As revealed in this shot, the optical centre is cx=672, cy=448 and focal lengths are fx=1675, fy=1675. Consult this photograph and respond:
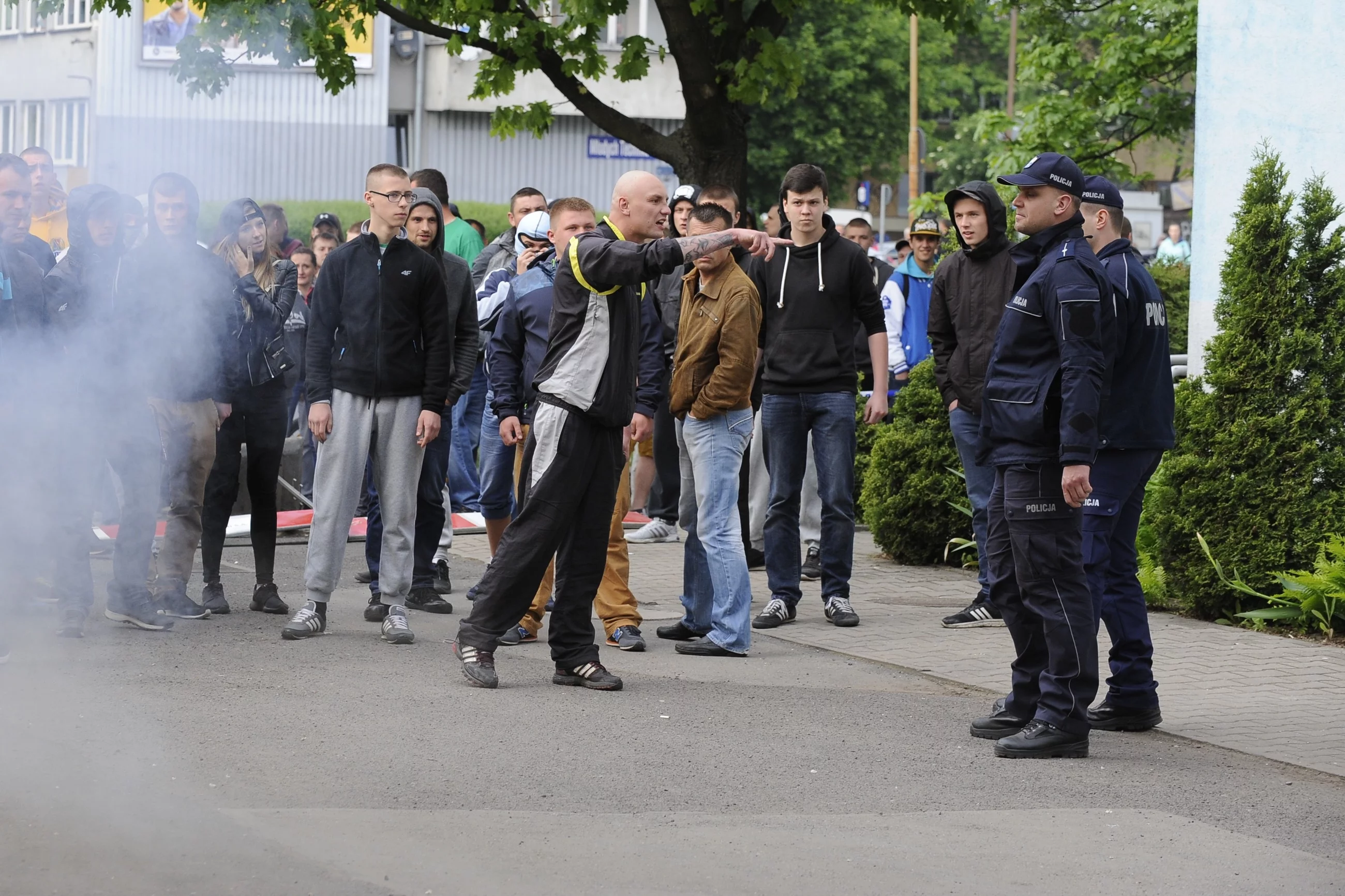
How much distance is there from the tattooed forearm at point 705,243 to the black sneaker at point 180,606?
328 cm

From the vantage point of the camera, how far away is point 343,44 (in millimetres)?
6340

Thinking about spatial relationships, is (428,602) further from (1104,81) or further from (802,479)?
(1104,81)

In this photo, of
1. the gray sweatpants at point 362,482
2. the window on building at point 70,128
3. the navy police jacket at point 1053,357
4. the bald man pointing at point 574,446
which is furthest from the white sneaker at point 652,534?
the window on building at point 70,128

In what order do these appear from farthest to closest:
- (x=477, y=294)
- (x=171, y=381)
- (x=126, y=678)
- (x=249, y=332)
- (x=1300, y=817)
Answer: (x=477, y=294) < (x=249, y=332) < (x=171, y=381) < (x=126, y=678) < (x=1300, y=817)

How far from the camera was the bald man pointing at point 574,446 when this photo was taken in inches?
276

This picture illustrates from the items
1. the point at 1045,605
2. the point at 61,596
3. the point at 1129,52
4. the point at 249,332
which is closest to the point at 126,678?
the point at 61,596

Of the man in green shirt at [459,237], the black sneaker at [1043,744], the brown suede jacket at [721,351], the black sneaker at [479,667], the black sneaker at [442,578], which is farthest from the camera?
the man in green shirt at [459,237]

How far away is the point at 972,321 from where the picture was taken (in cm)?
845

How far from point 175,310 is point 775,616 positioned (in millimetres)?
3515

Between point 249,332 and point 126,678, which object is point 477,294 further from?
point 126,678

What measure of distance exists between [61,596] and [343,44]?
2.92m

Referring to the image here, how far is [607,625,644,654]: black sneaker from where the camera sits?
8.01 m

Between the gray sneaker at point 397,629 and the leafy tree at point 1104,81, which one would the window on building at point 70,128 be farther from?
the leafy tree at point 1104,81

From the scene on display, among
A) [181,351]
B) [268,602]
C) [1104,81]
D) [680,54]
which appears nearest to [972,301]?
[181,351]
